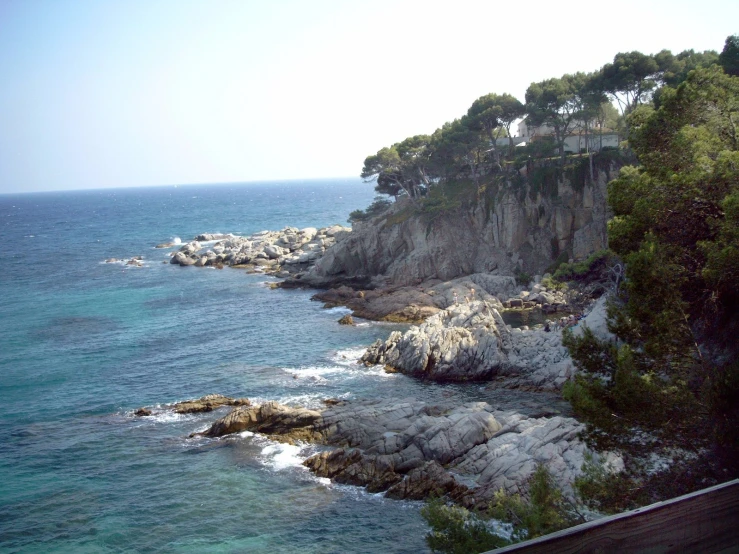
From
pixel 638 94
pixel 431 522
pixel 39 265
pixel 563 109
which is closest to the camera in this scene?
pixel 431 522

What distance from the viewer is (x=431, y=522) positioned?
15266 mm

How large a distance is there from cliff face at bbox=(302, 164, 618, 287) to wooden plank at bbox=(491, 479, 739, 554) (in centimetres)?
5236

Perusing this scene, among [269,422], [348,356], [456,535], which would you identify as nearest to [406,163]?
[348,356]

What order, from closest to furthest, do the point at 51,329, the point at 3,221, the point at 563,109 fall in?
the point at 51,329 → the point at 563,109 → the point at 3,221

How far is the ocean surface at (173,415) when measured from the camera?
21.5m

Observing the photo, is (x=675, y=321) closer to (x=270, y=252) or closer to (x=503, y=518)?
(x=503, y=518)

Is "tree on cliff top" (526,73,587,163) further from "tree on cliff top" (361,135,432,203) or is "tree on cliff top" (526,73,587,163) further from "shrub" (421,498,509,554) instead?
"shrub" (421,498,509,554)

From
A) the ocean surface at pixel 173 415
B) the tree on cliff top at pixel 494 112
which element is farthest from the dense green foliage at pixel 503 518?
the tree on cliff top at pixel 494 112

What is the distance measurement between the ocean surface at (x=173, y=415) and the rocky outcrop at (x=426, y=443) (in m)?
0.92

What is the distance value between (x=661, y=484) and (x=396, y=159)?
59.6 metres

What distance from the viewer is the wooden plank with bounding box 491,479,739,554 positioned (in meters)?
3.20

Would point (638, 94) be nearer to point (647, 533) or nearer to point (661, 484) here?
point (661, 484)

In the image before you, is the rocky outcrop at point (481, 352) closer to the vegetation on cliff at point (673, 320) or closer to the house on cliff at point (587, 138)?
the vegetation on cliff at point (673, 320)

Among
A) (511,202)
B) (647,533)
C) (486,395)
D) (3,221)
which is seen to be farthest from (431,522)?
(3,221)
